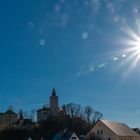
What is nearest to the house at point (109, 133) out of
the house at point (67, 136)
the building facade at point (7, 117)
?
the house at point (67, 136)

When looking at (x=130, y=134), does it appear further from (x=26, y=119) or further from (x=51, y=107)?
(x=51, y=107)

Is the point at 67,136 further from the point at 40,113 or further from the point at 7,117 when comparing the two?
the point at 7,117

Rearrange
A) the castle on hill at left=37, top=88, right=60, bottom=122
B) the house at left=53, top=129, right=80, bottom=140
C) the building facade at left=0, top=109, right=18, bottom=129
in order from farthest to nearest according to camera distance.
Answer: the building facade at left=0, top=109, right=18, bottom=129 < the castle on hill at left=37, top=88, right=60, bottom=122 < the house at left=53, top=129, right=80, bottom=140

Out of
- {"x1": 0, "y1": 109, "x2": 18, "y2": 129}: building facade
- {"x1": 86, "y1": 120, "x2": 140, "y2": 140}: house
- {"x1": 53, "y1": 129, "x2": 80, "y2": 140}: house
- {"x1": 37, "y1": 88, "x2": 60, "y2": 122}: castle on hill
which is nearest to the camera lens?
{"x1": 53, "y1": 129, "x2": 80, "y2": 140}: house

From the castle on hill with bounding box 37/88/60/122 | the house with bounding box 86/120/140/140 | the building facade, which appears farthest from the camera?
the building facade

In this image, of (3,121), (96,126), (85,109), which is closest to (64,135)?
(96,126)

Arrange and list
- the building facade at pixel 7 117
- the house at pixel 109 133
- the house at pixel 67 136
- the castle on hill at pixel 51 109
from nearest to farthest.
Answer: the house at pixel 67 136
the house at pixel 109 133
the castle on hill at pixel 51 109
the building facade at pixel 7 117

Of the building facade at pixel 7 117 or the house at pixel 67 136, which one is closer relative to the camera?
the house at pixel 67 136

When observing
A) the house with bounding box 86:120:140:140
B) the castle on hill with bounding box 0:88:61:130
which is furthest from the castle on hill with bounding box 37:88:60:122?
the house with bounding box 86:120:140:140

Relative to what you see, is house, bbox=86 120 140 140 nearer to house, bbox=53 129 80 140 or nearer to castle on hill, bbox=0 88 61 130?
house, bbox=53 129 80 140

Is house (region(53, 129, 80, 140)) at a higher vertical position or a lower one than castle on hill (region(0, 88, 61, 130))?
lower

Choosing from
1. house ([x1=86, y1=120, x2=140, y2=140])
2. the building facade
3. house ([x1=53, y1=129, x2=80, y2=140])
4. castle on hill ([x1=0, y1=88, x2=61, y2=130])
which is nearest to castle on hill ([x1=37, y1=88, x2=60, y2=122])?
castle on hill ([x1=0, y1=88, x2=61, y2=130])

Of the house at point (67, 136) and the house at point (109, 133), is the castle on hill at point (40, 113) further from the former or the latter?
the house at point (67, 136)

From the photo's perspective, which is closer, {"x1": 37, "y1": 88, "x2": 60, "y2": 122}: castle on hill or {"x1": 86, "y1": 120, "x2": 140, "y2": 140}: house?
{"x1": 86, "y1": 120, "x2": 140, "y2": 140}: house
